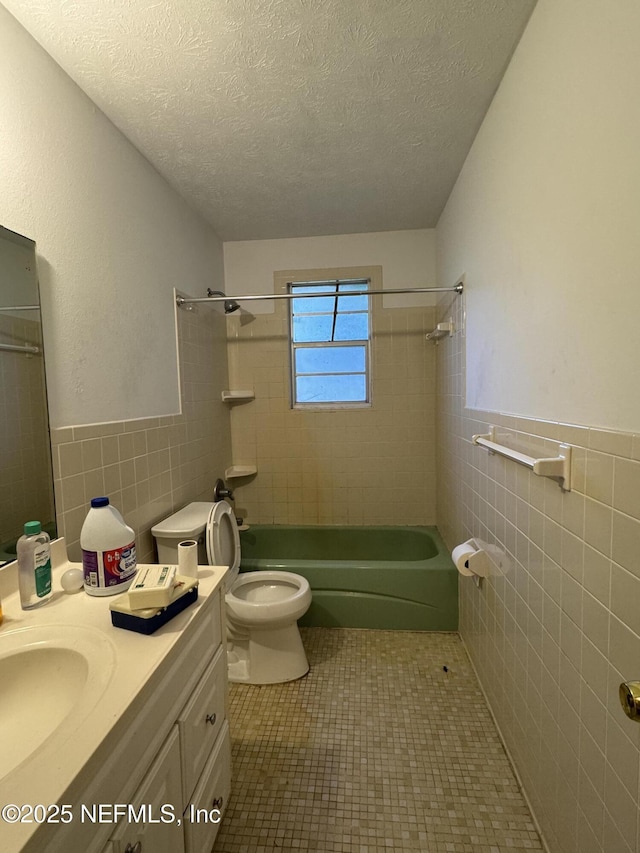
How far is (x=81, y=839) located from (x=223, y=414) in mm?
2430

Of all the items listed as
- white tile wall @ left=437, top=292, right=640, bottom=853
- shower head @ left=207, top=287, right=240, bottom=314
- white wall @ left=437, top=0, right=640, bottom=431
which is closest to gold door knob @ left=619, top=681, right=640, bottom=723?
white tile wall @ left=437, top=292, right=640, bottom=853

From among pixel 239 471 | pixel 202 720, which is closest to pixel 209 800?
pixel 202 720

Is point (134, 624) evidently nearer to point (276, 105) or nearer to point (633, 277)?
point (633, 277)

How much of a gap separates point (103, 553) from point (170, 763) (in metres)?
0.50

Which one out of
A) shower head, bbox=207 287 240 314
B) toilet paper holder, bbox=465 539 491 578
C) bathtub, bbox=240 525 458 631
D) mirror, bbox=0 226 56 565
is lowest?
bathtub, bbox=240 525 458 631

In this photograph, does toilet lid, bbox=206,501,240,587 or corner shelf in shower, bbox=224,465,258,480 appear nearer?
toilet lid, bbox=206,501,240,587

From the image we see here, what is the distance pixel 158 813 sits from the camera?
2.61 ft

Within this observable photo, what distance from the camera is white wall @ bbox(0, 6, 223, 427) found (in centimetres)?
115

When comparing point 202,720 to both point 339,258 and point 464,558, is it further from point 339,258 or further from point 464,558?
point 339,258

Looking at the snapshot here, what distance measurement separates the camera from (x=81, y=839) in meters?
0.57

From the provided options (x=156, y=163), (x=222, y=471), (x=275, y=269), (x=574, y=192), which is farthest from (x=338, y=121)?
(x=222, y=471)

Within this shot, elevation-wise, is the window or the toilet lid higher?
the window

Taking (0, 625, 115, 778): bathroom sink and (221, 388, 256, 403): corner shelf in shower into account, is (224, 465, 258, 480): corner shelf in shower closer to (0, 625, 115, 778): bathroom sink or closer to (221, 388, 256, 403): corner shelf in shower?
(221, 388, 256, 403): corner shelf in shower

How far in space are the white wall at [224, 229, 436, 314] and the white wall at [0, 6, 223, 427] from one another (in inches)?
35.3
